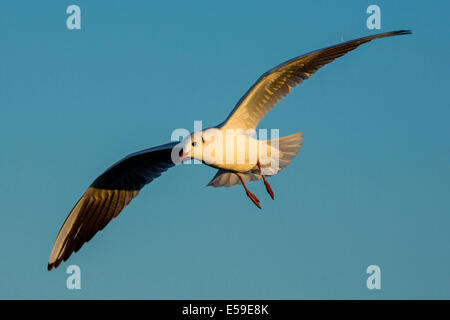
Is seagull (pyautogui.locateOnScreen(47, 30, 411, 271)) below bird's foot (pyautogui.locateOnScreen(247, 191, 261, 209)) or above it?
above

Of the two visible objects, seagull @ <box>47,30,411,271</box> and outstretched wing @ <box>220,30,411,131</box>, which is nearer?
outstretched wing @ <box>220,30,411,131</box>

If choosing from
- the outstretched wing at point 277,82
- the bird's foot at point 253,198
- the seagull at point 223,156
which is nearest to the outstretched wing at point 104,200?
the seagull at point 223,156

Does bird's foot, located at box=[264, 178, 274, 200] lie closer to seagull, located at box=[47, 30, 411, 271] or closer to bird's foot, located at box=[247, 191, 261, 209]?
seagull, located at box=[47, 30, 411, 271]

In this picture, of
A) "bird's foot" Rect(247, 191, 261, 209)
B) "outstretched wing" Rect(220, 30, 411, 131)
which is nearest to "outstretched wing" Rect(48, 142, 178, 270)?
"bird's foot" Rect(247, 191, 261, 209)

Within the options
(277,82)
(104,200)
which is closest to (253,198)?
(277,82)

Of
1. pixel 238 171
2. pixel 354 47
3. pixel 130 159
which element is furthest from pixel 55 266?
pixel 354 47

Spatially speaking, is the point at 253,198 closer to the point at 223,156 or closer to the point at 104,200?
the point at 223,156

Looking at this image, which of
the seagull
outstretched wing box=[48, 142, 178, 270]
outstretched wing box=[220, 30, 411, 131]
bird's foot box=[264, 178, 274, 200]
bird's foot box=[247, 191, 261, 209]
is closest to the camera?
outstretched wing box=[220, 30, 411, 131]

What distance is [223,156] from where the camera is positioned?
716 cm

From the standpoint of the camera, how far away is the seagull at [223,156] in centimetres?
703

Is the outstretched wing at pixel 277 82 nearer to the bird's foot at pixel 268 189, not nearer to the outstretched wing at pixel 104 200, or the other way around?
the bird's foot at pixel 268 189

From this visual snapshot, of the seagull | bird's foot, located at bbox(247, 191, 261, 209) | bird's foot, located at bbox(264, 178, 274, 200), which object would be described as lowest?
bird's foot, located at bbox(247, 191, 261, 209)

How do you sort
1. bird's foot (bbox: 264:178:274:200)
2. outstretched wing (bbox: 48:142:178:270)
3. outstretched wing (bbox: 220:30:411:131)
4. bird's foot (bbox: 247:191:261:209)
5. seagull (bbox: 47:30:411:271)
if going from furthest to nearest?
1. outstretched wing (bbox: 48:142:178:270)
2. bird's foot (bbox: 247:191:261:209)
3. bird's foot (bbox: 264:178:274:200)
4. seagull (bbox: 47:30:411:271)
5. outstretched wing (bbox: 220:30:411:131)

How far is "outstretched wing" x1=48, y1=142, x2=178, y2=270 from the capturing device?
27.2 feet
